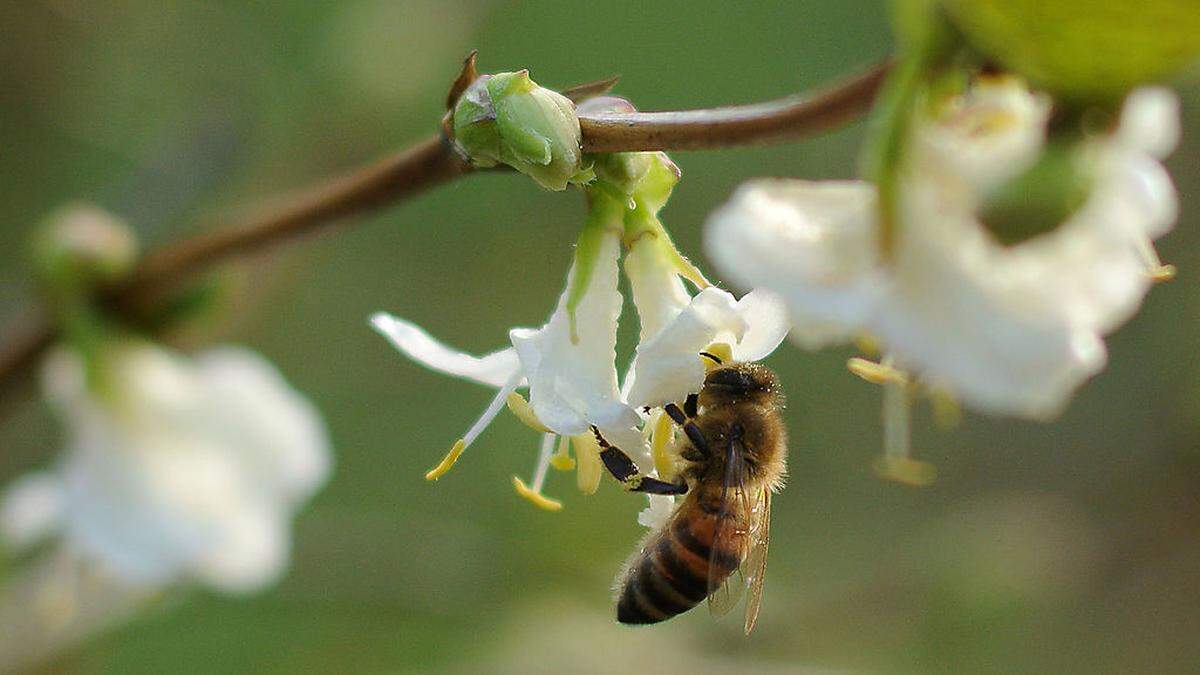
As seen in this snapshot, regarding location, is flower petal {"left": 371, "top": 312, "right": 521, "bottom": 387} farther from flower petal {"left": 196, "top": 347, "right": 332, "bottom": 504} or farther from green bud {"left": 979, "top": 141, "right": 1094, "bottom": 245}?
flower petal {"left": 196, "top": 347, "right": 332, "bottom": 504}

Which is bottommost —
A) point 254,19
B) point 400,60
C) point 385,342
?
point 385,342

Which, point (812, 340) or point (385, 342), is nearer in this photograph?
point (812, 340)

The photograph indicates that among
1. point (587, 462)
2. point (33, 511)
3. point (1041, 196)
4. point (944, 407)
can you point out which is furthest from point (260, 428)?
point (1041, 196)

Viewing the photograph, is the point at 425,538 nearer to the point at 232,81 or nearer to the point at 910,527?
the point at 232,81

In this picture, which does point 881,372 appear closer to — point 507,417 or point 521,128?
point 521,128

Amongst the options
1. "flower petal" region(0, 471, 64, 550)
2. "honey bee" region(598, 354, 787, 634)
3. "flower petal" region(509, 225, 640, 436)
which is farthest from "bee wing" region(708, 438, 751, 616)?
"flower petal" region(0, 471, 64, 550)

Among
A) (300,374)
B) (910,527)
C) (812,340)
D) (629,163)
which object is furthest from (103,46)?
(812,340)

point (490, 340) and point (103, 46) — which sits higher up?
point (103, 46)
